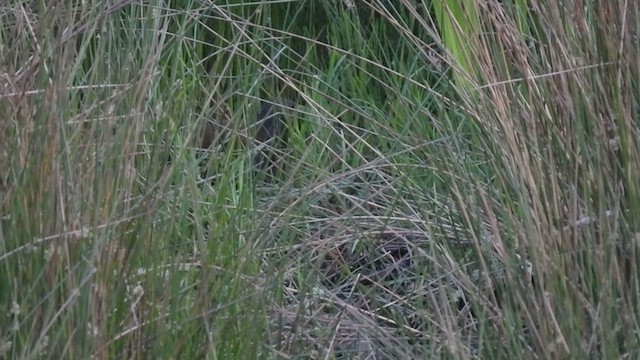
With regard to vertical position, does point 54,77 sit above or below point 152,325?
above

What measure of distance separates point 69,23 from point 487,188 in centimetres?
77

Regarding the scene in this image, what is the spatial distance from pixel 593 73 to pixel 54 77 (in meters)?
0.85

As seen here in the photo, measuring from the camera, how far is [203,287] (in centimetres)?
184

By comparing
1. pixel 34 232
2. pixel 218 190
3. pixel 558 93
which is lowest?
pixel 218 190

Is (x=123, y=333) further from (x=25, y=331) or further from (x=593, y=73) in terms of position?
(x=593, y=73)

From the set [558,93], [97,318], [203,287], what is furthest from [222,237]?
[558,93]

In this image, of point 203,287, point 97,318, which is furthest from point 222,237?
point 97,318

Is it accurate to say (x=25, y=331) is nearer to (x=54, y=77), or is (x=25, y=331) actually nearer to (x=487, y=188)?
(x=54, y=77)

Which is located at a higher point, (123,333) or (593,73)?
(593,73)

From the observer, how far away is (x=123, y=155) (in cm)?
191

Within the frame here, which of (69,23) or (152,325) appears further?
(69,23)

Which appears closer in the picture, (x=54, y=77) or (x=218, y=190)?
(x=54, y=77)

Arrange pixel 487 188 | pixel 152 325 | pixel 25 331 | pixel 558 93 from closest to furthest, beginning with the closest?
pixel 25 331 < pixel 152 325 < pixel 558 93 < pixel 487 188

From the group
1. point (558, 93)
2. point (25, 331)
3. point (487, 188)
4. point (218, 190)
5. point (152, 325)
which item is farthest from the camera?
point (218, 190)
